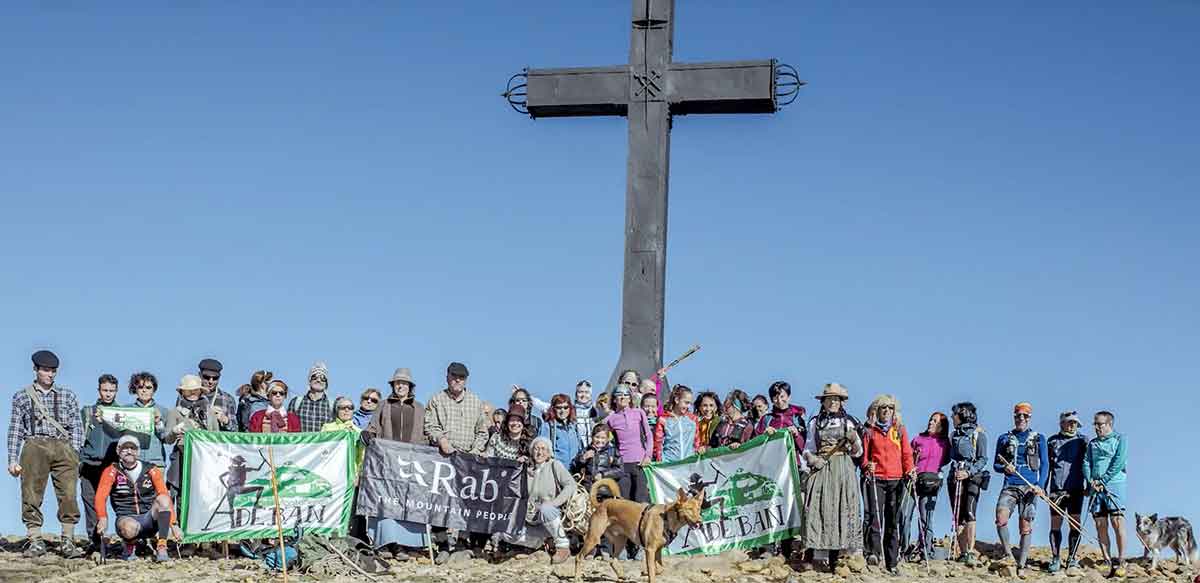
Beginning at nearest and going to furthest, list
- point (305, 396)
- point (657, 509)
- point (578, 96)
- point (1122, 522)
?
1. point (657, 509)
2. point (1122, 522)
3. point (305, 396)
4. point (578, 96)

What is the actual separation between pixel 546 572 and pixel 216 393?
4.22 meters

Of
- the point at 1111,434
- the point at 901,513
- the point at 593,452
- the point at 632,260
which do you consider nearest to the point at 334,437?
the point at 593,452

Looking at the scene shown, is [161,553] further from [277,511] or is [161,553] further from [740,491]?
A: [740,491]

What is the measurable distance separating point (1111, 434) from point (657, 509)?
188 inches

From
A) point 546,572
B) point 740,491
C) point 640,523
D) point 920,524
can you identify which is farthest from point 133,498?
point 920,524

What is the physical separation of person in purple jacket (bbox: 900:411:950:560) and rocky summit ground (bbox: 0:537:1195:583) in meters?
0.35

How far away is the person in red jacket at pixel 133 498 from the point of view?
1477 centimetres

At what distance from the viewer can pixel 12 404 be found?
15156 millimetres

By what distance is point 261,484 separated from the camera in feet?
49.8

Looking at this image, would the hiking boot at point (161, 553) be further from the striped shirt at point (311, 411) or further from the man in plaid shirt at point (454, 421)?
the man in plaid shirt at point (454, 421)

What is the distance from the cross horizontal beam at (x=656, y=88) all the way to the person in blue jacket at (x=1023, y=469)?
14.3ft

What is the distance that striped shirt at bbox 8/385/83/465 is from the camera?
15.1 meters

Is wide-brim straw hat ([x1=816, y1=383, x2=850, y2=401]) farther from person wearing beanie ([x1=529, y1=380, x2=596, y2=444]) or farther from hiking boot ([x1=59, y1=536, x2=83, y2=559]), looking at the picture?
hiking boot ([x1=59, y1=536, x2=83, y2=559])

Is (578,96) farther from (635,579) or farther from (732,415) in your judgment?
(635,579)
